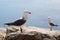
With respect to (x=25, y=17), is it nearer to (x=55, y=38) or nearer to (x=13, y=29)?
(x=13, y=29)

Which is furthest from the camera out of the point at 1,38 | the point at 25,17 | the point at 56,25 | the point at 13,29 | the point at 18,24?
the point at 56,25

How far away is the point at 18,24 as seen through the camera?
1026cm

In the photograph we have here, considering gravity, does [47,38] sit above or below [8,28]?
above

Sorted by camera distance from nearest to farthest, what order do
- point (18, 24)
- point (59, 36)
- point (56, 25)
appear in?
point (59, 36) → point (18, 24) → point (56, 25)

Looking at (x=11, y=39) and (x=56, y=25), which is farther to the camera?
(x=56, y=25)

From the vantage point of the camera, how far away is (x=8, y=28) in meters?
9.64

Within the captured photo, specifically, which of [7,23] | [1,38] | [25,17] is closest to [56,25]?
[25,17]

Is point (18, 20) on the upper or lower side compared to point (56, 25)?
upper

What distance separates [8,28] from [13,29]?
0.25 metres

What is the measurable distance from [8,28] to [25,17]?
5.04 feet

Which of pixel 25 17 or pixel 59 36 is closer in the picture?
pixel 59 36

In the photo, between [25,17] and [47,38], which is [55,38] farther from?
[25,17]

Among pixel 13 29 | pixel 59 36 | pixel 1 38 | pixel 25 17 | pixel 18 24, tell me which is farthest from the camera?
pixel 25 17

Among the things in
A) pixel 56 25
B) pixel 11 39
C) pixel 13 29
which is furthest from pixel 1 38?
pixel 56 25
